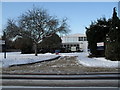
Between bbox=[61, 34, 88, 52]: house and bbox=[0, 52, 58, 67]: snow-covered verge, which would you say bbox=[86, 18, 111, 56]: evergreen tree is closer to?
bbox=[0, 52, 58, 67]: snow-covered verge

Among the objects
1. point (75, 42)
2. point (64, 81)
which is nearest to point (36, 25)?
point (64, 81)

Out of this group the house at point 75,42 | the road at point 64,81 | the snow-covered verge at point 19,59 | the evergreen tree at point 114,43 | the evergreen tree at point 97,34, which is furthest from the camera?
the house at point 75,42

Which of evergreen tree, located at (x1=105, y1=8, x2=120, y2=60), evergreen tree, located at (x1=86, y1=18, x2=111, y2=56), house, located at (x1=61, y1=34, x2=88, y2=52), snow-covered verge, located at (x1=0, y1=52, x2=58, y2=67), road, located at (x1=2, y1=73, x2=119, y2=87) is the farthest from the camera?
house, located at (x1=61, y1=34, x2=88, y2=52)

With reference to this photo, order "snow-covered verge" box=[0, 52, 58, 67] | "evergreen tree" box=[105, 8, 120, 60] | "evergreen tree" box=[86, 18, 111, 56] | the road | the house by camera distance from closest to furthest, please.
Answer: the road → "snow-covered verge" box=[0, 52, 58, 67] → "evergreen tree" box=[105, 8, 120, 60] → "evergreen tree" box=[86, 18, 111, 56] → the house

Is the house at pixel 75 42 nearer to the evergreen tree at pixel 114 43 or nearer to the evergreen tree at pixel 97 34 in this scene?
the evergreen tree at pixel 97 34

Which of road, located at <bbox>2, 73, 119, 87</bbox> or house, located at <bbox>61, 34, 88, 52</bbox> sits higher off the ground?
house, located at <bbox>61, 34, 88, 52</bbox>

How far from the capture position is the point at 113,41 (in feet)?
84.9

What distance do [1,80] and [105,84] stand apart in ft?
15.9

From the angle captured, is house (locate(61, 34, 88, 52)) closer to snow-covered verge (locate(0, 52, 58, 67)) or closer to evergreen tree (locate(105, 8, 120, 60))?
snow-covered verge (locate(0, 52, 58, 67))

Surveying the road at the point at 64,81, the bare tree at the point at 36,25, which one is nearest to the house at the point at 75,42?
the bare tree at the point at 36,25

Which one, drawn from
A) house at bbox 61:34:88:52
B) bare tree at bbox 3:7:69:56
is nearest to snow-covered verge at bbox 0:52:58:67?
bare tree at bbox 3:7:69:56

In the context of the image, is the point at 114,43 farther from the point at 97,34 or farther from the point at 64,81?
the point at 64,81

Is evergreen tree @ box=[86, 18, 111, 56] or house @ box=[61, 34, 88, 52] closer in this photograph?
evergreen tree @ box=[86, 18, 111, 56]

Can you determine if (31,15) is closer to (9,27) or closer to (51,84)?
(9,27)
